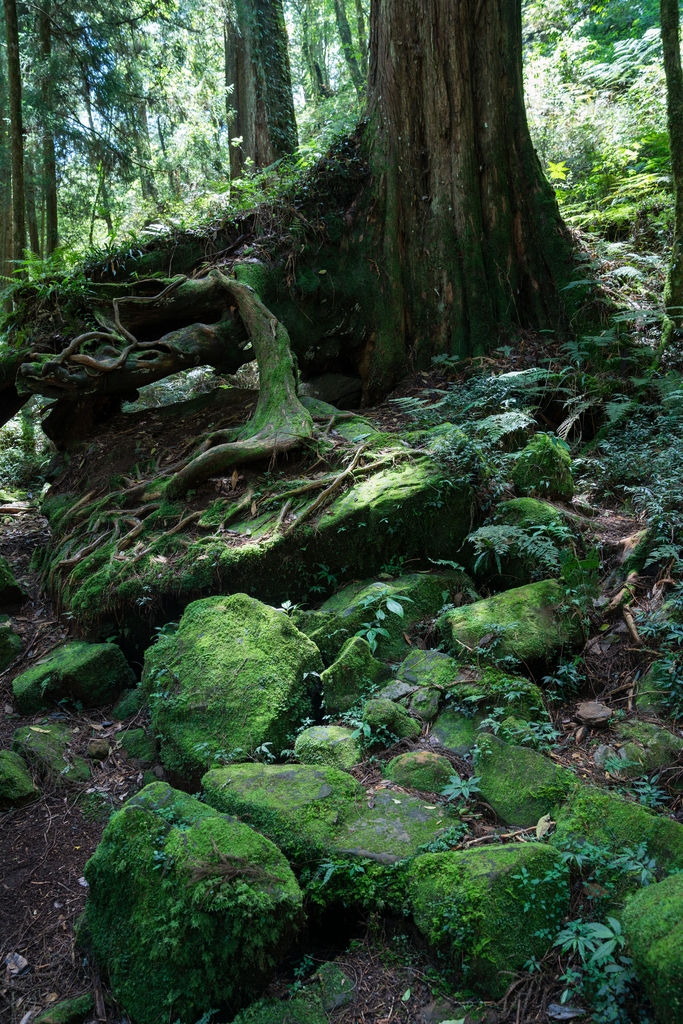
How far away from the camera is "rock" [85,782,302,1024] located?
246 cm

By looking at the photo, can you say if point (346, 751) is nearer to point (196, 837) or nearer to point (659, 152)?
point (196, 837)

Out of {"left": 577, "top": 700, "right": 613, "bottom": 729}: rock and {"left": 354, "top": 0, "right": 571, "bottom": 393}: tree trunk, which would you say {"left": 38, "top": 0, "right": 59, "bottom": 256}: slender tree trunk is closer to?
{"left": 354, "top": 0, "right": 571, "bottom": 393}: tree trunk

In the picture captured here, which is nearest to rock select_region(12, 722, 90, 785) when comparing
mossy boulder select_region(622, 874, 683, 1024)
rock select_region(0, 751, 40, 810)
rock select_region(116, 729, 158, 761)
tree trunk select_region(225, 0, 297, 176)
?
rock select_region(0, 751, 40, 810)

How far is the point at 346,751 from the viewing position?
11.2 ft

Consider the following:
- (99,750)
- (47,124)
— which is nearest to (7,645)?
(99,750)

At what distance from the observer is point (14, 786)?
387 centimetres

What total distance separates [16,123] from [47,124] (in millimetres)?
2495

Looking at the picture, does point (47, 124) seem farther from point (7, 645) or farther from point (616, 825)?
point (616, 825)

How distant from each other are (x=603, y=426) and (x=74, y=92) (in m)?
11.7

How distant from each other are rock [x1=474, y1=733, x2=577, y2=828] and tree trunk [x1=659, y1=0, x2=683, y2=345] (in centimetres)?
536

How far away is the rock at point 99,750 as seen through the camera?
14.1 feet

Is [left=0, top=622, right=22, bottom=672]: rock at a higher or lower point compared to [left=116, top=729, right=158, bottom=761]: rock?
higher

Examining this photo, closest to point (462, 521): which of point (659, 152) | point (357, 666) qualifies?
point (357, 666)

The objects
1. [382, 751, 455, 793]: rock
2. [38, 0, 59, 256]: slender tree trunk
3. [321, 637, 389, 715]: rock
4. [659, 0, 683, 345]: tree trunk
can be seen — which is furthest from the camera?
[38, 0, 59, 256]: slender tree trunk
